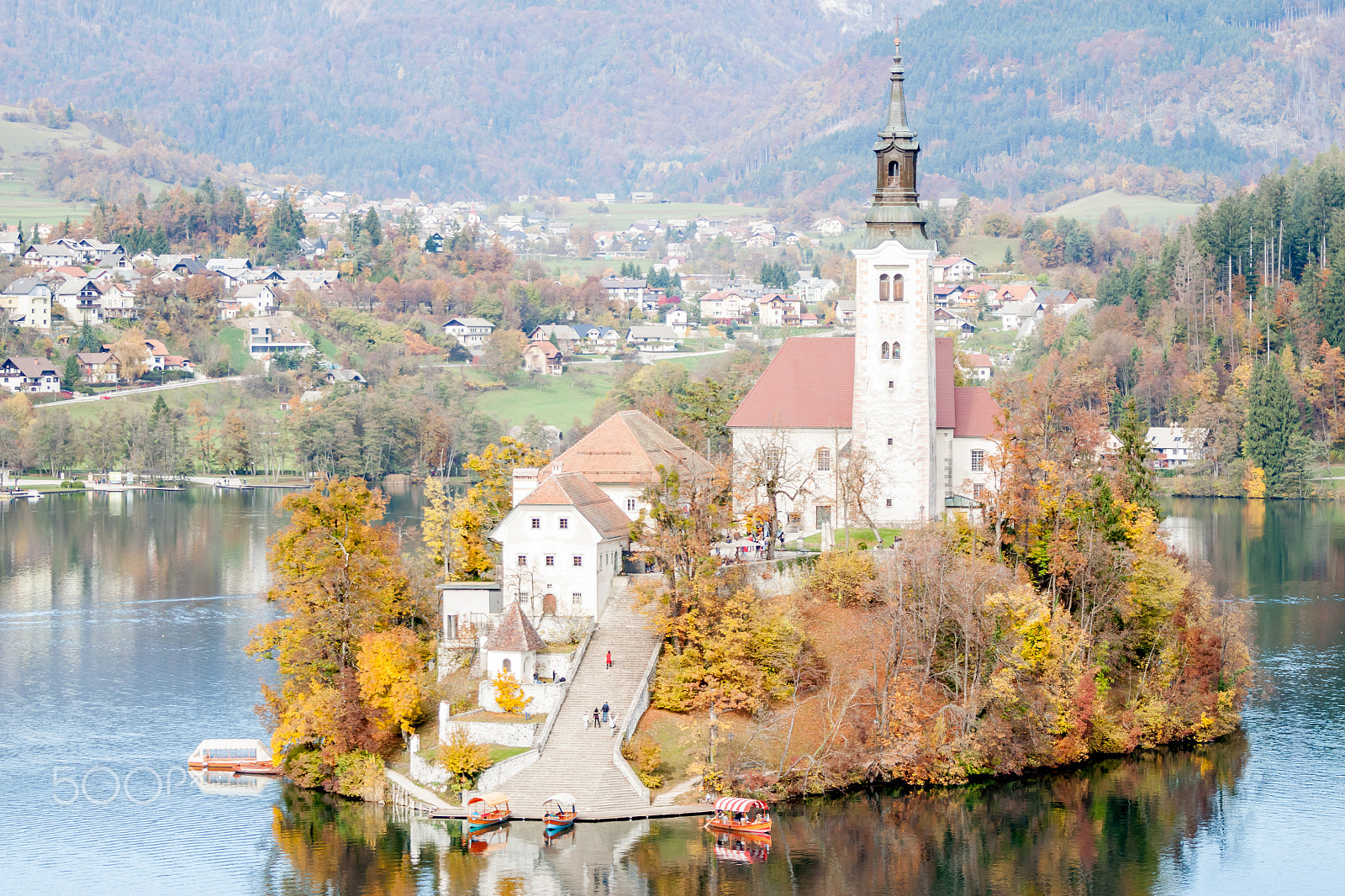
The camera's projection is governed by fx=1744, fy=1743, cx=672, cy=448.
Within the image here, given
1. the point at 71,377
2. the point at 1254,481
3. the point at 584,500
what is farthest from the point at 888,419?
the point at 71,377

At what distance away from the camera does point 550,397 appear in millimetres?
176750

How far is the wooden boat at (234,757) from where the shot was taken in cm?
5866

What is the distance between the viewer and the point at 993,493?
6725cm

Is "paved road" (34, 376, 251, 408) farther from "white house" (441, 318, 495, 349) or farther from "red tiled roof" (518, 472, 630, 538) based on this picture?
"red tiled roof" (518, 472, 630, 538)

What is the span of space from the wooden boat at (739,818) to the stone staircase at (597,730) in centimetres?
244

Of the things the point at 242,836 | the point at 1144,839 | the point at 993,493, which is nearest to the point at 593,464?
the point at 993,493

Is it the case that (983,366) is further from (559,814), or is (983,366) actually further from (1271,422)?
(559,814)

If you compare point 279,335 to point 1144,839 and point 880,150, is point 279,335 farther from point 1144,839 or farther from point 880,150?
point 1144,839

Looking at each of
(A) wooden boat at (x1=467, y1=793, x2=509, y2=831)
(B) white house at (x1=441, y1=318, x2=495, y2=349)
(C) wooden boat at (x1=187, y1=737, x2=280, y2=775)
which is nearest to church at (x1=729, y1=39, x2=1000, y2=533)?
(A) wooden boat at (x1=467, y1=793, x2=509, y2=831)

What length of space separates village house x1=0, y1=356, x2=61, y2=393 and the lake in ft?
303

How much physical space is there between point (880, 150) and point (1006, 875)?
1215 inches

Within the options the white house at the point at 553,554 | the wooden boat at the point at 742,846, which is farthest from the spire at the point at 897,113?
the wooden boat at the point at 742,846

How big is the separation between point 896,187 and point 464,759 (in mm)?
29708

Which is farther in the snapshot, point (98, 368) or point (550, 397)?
point (550, 397)
